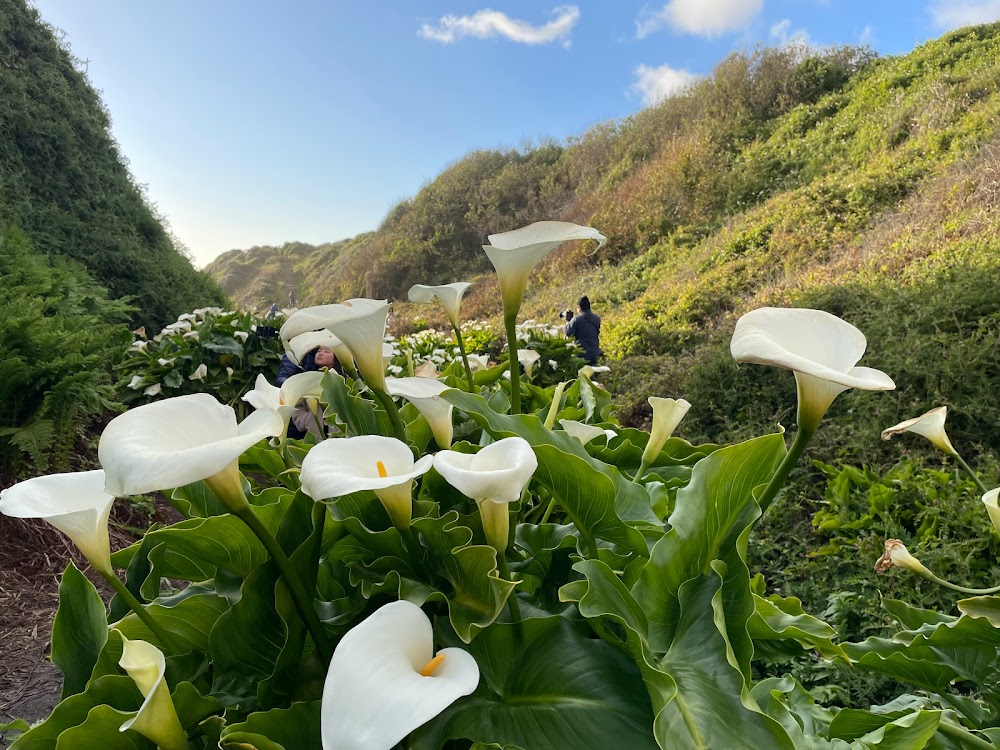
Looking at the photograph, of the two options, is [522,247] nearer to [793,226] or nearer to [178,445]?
[178,445]

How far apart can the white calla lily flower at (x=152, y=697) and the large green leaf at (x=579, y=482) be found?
374 mm

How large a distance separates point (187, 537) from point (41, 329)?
353cm

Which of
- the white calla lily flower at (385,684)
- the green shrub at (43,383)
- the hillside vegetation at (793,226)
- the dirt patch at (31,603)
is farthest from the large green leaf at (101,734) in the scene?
the hillside vegetation at (793,226)

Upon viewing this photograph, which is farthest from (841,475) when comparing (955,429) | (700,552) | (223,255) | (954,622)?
(223,255)

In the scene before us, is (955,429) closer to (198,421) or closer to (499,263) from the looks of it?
(499,263)

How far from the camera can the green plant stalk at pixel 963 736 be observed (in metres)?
0.72

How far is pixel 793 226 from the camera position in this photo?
8.36m

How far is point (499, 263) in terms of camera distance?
2.52ft

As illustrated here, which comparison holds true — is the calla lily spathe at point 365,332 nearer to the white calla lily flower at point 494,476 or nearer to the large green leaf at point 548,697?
the white calla lily flower at point 494,476

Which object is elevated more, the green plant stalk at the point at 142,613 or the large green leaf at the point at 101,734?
the green plant stalk at the point at 142,613

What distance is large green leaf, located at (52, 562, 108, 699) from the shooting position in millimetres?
652

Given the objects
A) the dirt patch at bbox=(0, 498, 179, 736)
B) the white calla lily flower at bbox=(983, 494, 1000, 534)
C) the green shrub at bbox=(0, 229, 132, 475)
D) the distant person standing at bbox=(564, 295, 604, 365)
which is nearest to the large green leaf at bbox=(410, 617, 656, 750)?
the white calla lily flower at bbox=(983, 494, 1000, 534)

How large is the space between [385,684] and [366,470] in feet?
0.65

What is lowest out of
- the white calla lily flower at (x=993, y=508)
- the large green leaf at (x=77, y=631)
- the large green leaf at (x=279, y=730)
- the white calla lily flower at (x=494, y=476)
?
the white calla lily flower at (x=993, y=508)
